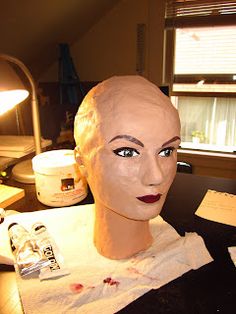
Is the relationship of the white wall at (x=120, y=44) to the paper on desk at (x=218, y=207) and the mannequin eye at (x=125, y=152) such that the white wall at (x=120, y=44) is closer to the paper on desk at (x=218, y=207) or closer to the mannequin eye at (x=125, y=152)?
the paper on desk at (x=218, y=207)

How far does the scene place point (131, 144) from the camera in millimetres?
631

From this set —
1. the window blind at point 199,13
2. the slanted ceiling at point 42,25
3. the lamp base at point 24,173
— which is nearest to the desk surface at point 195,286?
the lamp base at point 24,173

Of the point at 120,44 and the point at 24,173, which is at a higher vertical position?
the point at 120,44

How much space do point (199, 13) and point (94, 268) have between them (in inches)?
92.4

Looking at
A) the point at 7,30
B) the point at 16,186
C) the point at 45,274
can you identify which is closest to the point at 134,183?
the point at 45,274

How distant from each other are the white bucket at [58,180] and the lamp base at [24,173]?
0.20 metres

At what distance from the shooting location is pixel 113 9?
2420 millimetres

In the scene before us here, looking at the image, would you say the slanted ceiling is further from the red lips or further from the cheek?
the red lips

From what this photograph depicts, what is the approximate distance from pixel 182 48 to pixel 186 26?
0.61 ft

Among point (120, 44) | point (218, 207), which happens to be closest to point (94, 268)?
point (218, 207)

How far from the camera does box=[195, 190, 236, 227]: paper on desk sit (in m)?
0.95

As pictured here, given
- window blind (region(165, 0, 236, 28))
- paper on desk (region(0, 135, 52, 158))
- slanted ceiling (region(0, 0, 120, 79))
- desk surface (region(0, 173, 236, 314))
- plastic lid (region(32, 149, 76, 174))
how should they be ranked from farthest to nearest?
window blind (region(165, 0, 236, 28)) < slanted ceiling (region(0, 0, 120, 79)) < paper on desk (region(0, 135, 52, 158)) < plastic lid (region(32, 149, 76, 174)) < desk surface (region(0, 173, 236, 314))

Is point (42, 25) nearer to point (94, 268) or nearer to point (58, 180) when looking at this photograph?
point (58, 180)

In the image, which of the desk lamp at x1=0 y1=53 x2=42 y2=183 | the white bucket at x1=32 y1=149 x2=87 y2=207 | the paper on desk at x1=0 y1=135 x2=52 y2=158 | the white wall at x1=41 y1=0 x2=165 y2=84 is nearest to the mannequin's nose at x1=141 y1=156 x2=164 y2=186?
the white bucket at x1=32 y1=149 x2=87 y2=207
